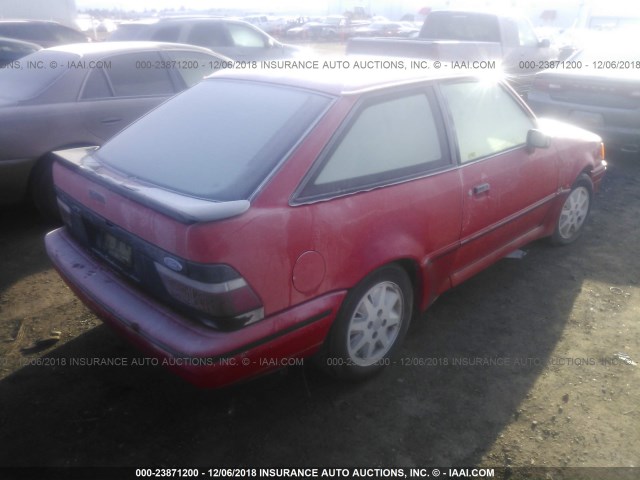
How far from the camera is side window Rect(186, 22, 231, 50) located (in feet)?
31.1

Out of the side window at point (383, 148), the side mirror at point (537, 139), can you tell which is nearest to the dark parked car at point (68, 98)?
the side window at point (383, 148)

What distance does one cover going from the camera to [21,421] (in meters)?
2.53

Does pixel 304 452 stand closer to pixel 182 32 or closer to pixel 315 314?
pixel 315 314

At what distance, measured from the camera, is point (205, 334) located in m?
2.13

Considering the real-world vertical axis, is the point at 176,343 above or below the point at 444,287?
above

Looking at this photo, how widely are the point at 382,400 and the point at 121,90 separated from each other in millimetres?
3792

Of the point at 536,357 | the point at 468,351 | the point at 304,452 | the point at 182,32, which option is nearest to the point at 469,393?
the point at 468,351

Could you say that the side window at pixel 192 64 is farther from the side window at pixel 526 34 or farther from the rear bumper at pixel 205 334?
the side window at pixel 526 34

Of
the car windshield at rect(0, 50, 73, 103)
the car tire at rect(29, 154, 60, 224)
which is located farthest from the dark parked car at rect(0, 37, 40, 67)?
the car tire at rect(29, 154, 60, 224)

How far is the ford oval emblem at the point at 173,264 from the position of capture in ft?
6.85

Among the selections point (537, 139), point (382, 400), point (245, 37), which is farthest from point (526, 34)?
point (382, 400)

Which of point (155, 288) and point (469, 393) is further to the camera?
point (469, 393)

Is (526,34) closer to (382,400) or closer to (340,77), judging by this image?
(340,77)

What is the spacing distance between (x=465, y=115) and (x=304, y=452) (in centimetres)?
211
